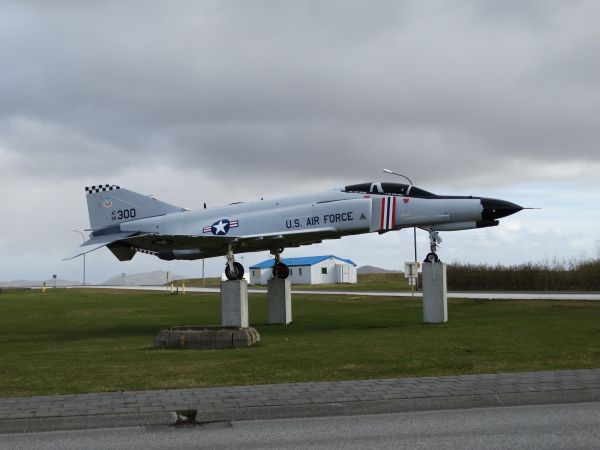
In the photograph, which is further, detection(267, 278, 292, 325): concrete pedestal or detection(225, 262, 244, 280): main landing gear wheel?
detection(267, 278, 292, 325): concrete pedestal

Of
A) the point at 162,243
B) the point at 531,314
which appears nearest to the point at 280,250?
the point at 162,243

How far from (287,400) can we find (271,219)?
15.2 metres

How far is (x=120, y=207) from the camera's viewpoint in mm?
25578

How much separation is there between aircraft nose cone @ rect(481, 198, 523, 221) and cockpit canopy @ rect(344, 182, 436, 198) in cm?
171

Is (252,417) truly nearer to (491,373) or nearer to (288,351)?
(491,373)

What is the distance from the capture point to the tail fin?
25562 mm

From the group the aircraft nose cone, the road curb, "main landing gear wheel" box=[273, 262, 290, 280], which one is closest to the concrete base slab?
the road curb

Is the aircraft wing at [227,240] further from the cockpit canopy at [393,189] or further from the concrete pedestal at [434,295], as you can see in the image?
the concrete pedestal at [434,295]

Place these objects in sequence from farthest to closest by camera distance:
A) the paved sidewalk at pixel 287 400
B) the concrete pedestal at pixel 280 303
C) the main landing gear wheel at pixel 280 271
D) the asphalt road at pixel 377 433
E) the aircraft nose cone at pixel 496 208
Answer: the main landing gear wheel at pixel 280 271 < the concrete pedestal at pixel 280 303 < the aircraft nose cone at pixel 496 208 < the paved sidewalk at pixel 287 400 < the asphalt road at pixel 377 433

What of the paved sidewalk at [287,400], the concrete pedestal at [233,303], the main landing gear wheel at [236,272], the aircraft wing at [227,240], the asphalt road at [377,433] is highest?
the aircraft wing at [227,240]

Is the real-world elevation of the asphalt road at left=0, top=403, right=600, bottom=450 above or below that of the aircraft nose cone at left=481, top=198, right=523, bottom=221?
below

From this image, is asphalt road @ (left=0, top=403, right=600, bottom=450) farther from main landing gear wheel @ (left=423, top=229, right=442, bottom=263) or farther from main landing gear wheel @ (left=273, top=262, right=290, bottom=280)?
main landing gear wheel @ (left=273, top=262, right=290, bottom=280)

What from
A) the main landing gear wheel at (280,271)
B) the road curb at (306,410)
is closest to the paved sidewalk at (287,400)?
the road curb at (306,410)

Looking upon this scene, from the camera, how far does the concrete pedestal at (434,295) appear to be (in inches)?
864
